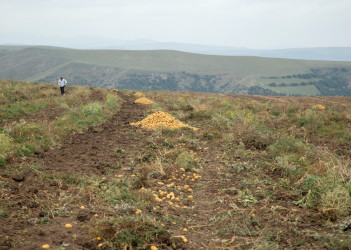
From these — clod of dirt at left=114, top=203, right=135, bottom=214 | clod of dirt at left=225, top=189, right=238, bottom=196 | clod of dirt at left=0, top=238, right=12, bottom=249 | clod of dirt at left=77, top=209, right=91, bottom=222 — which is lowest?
clod of dirt at left=225, top=189, right=238, bottom=196

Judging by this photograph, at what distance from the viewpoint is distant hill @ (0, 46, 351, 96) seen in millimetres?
116688

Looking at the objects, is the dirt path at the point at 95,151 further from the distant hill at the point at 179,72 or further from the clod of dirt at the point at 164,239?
the distant hill at the point at 179,72

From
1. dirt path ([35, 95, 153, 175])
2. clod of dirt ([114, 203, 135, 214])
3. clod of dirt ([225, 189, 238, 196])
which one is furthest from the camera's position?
dirt path ([35, 95, 153, 175])

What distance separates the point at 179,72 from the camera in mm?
137500

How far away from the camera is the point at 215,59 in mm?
154000

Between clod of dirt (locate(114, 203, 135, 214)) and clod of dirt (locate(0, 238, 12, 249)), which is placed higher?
clod of dirt (locate(0, 238, 12, 249))

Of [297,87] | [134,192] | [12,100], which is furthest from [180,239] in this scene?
[297,87]

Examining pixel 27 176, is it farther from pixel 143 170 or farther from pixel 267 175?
pixel 267 175

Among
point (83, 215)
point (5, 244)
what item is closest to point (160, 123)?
point (83, 215)

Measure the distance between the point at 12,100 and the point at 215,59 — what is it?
146568mm

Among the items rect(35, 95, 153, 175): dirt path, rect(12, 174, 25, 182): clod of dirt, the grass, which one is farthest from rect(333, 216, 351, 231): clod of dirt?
the grass

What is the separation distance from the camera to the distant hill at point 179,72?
11669cm

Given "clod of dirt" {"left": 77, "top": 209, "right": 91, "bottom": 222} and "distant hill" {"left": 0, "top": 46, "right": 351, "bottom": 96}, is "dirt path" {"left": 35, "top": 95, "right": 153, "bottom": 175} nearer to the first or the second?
"clod of dirt" {"left": 77, "top": 209, "right": 91, "bottom": 222}

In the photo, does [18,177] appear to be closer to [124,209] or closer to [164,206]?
[124,209]
